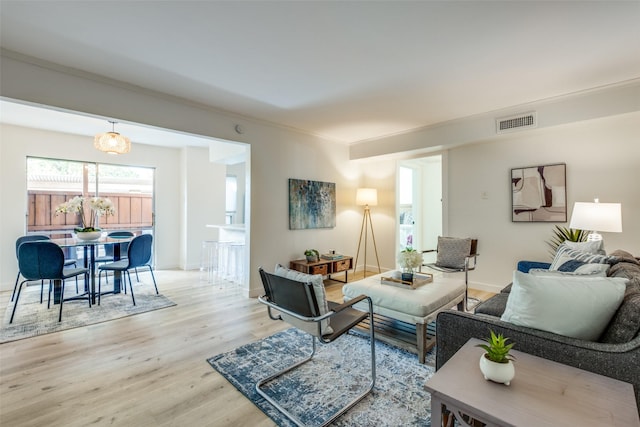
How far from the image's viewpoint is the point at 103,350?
2631 millimetres

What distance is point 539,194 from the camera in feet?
12.7

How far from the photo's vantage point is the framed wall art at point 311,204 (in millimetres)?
4750

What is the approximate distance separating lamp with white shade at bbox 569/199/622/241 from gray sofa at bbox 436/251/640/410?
143 cm

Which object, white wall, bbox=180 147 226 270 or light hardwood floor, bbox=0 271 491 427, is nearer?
light hardwood floor, bbox=0 271 491 427

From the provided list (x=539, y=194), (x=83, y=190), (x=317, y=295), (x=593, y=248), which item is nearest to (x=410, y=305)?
(x=317, y=295)

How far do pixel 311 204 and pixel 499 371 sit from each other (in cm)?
404

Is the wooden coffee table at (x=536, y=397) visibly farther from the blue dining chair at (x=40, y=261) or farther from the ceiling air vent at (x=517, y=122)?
the blue dining chair at (x=40, y=261)

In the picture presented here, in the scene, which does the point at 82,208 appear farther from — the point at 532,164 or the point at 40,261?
the point at 532,164

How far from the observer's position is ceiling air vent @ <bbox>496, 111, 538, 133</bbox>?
359cm

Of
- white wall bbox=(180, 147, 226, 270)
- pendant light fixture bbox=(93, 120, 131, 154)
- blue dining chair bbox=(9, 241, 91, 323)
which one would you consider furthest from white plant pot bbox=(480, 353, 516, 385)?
white wall bbox=(180, 147, 226, 270)

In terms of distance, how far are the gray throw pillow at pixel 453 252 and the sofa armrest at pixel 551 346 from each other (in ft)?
8.04

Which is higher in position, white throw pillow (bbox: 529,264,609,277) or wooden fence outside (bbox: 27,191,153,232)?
wooden fence outside (bbox: 27,191,153,232)

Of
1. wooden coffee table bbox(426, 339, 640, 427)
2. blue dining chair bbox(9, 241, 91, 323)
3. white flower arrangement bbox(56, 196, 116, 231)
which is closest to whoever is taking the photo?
wooden coffee table bbox(426, 339, 640, 427)

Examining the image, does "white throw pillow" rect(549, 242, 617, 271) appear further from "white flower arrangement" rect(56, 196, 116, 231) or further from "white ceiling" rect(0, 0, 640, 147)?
"white flower arrangement" rect(56, 196, 116, 231)
